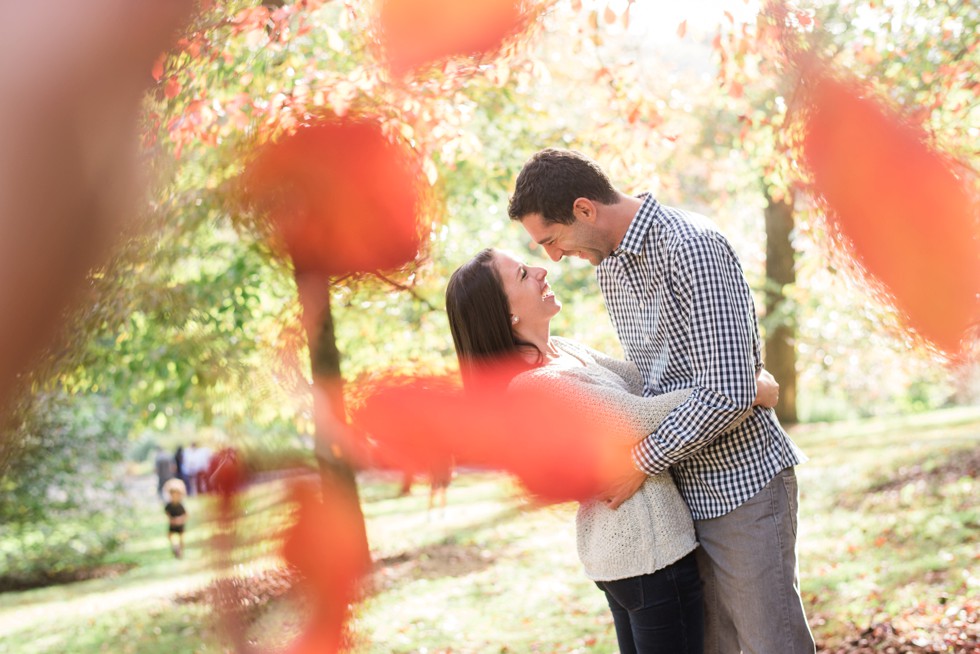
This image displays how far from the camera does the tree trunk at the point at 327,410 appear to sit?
10.4 feet

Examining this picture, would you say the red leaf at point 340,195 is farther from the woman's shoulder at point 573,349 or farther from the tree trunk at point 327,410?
the woman's shoulder at point 573,349

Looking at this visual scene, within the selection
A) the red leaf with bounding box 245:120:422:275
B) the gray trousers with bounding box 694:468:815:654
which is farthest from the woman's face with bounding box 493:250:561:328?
the red leaf with bounding box 245:120:422:275

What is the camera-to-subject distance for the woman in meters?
2.09

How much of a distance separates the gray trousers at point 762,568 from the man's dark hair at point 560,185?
0.85 metres

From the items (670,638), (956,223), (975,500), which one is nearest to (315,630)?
(670,638)

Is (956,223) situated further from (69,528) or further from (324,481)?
(69,528)

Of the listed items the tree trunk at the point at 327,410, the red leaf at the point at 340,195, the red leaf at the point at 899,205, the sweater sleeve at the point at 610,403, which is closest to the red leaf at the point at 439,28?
the red leaf at the point at 340,195

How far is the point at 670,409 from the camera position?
2080mm

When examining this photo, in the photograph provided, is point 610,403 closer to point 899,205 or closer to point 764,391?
point 764,391

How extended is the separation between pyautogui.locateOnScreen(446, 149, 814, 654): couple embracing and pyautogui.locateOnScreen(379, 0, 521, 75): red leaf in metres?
1.62

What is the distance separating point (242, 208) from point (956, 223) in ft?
8.91

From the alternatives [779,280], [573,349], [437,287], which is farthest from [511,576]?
[779,280]

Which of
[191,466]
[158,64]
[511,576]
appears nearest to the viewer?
[158,64]

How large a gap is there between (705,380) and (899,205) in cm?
189
